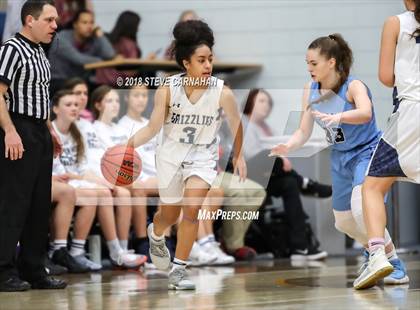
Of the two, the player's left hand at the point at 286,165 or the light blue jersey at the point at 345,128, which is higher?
the light blue jersey at the point at 345,128

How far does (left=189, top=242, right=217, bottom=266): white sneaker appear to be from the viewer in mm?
8312

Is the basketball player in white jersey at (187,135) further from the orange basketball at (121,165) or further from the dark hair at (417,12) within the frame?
the dark hair at (417,12)

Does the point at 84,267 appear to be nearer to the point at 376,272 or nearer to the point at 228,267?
the point at 228,267

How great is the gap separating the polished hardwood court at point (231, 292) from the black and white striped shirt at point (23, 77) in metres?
1.16

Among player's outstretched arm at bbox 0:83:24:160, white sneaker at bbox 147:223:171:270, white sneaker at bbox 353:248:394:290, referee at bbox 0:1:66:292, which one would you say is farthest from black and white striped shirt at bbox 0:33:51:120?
white sneaker at bbox 353:248:394:290

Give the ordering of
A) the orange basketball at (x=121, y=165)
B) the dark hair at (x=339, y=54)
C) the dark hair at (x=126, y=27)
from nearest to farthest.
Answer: the dark hair at (x=339, y=54) < the orange basketball at (x=121, y=165) < the dark hair at (x=126, y=27)

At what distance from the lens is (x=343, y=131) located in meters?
6.12

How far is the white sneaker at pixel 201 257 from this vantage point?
831 centimetres

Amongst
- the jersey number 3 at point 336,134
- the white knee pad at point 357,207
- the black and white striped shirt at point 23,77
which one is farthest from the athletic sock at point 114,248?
the white knee pad at point 357,207

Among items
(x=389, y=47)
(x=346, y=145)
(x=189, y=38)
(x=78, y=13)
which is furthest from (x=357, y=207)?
(x=78, y=13)

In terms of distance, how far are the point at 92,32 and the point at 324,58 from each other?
4.03m

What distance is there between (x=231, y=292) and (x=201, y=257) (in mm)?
2470

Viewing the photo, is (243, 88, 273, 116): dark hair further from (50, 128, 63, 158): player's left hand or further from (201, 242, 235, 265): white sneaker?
(50, 128, 63, 158): player's left hand

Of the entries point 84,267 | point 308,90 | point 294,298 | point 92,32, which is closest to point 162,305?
point 294,298
